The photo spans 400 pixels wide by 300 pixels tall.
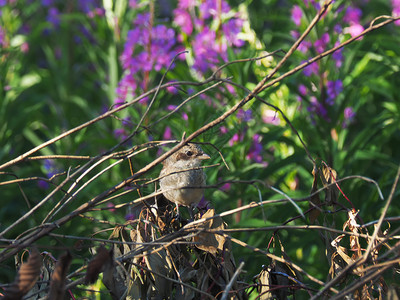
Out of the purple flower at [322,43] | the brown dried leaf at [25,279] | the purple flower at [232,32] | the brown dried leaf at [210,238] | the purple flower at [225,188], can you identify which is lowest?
the purple flower at [225,188]

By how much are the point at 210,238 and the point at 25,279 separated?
52 centimetres

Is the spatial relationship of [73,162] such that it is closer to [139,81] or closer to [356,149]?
[139,81]

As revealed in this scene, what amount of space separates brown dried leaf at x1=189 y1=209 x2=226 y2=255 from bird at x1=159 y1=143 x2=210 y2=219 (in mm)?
156

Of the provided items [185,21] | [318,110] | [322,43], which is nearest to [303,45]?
[322,43]

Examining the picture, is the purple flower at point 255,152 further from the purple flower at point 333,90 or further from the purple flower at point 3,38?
the purple flower at point 3,38

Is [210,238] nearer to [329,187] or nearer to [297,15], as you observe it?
[329,187]

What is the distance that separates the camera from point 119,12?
15.6 ft

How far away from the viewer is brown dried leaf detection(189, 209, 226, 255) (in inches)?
58.4

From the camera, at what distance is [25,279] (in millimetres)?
1209

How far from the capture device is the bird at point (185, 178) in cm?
189

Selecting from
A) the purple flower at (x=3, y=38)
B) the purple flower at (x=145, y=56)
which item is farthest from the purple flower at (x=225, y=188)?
the purple flower at (x=3, y=38)

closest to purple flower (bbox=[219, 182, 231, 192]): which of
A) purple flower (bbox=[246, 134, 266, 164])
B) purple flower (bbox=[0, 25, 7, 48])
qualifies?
purple flower (bbox=[246, 134, 266, 164])

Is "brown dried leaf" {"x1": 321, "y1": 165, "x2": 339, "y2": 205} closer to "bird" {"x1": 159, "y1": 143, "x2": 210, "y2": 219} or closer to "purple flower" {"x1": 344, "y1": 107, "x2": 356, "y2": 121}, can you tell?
"bird" {"x1": 159, "y1": 143, "x2": 210, "y2": 219}

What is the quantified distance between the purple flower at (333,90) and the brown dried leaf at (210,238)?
2.15 metres
